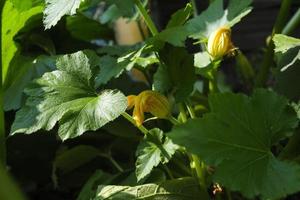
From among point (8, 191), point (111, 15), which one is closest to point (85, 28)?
point (111, 15)

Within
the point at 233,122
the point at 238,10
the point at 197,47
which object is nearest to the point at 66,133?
the point at 233,122

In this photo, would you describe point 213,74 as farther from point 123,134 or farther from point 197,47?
point 197,47

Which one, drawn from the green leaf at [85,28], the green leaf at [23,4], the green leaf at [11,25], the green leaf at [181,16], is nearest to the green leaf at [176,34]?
the green leaf at [181,16]

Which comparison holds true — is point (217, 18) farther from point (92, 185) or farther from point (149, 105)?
point (92, 185)

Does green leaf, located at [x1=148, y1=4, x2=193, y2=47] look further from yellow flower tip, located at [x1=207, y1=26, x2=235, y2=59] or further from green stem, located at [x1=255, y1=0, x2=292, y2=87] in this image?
green stem, located at [x1=255, y1=0, x2=292, y2=87]

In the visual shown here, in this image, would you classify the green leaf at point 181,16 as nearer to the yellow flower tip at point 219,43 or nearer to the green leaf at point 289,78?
the yellow flower tip at point 219,43

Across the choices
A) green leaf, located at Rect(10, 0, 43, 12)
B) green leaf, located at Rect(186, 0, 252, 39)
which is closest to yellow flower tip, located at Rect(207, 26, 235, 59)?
green leaf, located at Rect(186, 0, 252, 39)
